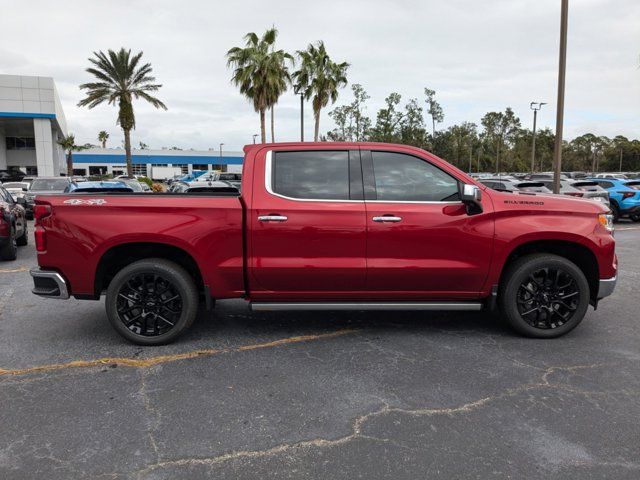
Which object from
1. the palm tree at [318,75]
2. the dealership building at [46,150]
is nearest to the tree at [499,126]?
the dealership building at [46,150]

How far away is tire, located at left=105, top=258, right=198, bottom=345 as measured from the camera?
4688mm

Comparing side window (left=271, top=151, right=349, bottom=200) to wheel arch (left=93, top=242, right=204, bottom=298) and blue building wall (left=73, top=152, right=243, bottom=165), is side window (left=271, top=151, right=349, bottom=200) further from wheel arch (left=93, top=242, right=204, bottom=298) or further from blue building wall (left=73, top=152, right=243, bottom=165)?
blue building wall (left=73, top=152, right=243, bottom=165)

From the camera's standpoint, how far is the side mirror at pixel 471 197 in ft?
14.9

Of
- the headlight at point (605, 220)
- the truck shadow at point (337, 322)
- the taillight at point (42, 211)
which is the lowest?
the truck shadow at point (337, 322)

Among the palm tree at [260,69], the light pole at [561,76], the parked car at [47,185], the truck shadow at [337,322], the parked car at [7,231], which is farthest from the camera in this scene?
A: the palm tree at [260,69]


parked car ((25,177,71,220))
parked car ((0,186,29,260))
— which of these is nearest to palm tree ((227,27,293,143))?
parked car ((25,177,71,220))

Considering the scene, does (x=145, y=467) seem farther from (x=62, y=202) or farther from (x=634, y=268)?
(x=634, y=268)

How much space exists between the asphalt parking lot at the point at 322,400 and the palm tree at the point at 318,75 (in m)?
31.2

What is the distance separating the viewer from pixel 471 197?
14.9 feet

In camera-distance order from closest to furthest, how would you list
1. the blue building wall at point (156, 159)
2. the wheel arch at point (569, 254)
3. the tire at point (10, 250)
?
the wheel arch at point (569, 254)
the tire at point (10, 250)
the blue building wall at point (156, 159)

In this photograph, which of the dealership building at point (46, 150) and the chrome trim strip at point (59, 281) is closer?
the chrome trim strip at point (59, 281)

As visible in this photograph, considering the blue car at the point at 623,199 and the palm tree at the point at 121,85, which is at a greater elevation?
the palm tree at the point at 121,85

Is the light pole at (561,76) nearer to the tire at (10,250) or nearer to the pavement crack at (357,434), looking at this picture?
the pavement crack at (357,434)

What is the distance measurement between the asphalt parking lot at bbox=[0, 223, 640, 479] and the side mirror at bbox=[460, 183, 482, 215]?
127 cm
